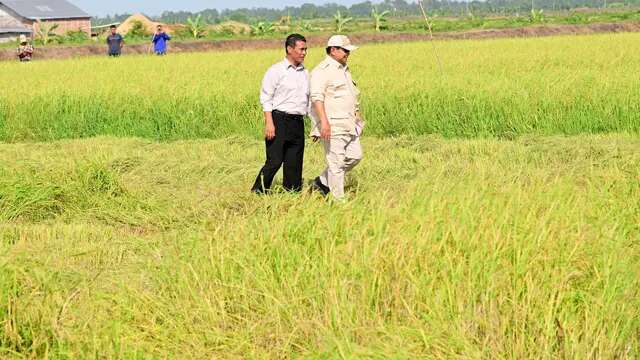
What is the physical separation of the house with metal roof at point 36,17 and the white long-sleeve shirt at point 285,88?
4901 centimetres

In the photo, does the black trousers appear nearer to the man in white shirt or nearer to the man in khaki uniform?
the man in white shirt

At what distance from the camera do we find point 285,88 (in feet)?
25.3

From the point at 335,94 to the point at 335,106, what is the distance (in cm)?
9

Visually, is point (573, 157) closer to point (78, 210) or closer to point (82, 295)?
point (78, 210)

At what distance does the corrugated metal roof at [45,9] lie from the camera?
61938 mm

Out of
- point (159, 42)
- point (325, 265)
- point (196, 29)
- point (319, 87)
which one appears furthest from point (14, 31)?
point (325, 265)

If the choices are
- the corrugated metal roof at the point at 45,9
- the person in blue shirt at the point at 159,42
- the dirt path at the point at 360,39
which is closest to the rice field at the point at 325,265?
the person in blue shirt at the point at 159,42

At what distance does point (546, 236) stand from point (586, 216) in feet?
2.48

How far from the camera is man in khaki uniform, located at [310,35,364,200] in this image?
7340 millimetres

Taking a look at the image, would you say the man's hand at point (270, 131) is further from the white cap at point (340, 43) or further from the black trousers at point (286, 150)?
the white cap at point (340, 43)

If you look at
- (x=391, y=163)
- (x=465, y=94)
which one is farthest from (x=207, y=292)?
(x=465, y=94)

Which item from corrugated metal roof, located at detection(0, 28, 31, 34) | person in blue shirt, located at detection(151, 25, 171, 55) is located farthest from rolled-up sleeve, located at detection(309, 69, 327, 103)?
corrugated metal roof, located at detection(0, 28, 31, 34)

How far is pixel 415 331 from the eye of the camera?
3893mm

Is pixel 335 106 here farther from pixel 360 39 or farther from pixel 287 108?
pixel 360 39
